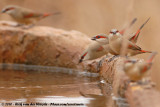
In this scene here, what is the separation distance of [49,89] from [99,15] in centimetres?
667

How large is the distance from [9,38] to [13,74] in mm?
1354

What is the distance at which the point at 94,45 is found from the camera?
690cm

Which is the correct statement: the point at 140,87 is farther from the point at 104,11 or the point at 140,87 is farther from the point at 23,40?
the point at 104,11

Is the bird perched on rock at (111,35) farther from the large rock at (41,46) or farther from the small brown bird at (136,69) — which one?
the small brown bird at (136,69)

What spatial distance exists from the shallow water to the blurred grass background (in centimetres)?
361

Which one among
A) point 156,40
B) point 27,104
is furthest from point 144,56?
point 27,104

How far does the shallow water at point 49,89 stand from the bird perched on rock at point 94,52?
17.6 inches

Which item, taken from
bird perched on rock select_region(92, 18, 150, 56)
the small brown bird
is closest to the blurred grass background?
bird perched on rock select_region(92, 18, 150, 56)

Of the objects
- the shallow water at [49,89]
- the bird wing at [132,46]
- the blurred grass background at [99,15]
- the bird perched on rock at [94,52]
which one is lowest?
the shallow water at [49,89]

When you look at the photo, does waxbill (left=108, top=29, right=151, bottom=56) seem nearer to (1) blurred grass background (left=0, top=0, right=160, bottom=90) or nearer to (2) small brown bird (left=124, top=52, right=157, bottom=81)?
(2) small brown bird (left=124, top=52, right=157, bottom=81)

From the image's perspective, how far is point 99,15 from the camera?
→ 11.7 meters

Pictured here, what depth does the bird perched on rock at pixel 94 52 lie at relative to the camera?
22.2 ft

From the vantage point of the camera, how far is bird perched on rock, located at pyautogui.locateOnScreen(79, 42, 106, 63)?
266 inches

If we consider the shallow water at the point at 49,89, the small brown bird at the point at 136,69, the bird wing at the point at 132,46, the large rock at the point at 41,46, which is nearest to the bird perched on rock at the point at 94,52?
the shallow water at the point at 49,89
